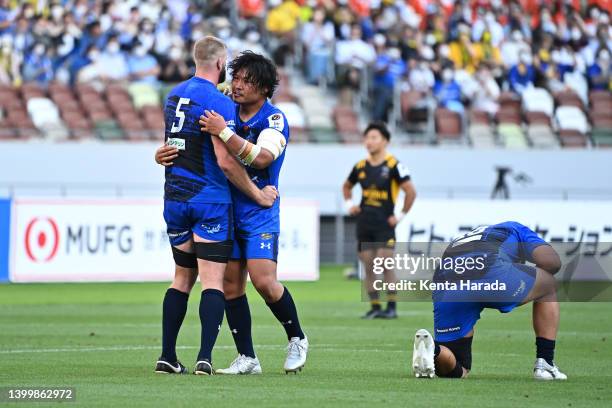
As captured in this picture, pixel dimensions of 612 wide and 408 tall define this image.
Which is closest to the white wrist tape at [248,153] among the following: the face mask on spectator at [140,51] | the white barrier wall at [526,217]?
the white barrier wall at [526,217]

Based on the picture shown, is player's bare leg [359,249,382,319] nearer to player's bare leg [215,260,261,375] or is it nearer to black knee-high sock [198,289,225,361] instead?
player's bare leg [215,260,261,375]

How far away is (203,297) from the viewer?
9.32 meters

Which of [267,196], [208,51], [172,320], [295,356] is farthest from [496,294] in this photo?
[208,51]

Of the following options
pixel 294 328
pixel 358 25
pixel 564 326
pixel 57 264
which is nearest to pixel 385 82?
pixel 358 25

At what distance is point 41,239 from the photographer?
2198 centimetres

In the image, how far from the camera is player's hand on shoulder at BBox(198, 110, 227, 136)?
9.12 meters

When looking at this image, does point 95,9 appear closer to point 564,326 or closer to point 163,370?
point 564,326

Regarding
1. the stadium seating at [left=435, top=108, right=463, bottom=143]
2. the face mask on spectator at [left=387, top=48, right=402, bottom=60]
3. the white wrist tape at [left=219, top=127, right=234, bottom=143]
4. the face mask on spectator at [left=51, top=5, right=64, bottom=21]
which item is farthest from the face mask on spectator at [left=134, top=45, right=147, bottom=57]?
the white wrist tape at [left=219, top=127, right=234, bottom=143]

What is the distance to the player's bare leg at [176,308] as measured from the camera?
369 inches

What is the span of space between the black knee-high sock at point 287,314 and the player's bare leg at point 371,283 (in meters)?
6.77

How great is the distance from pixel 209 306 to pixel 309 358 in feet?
6.77

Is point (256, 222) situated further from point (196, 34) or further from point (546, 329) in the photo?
point (196, 34)

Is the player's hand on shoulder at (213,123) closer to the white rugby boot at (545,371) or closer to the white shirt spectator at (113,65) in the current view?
the white rugby boot at (545,371)

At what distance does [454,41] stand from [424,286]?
1609 cm
